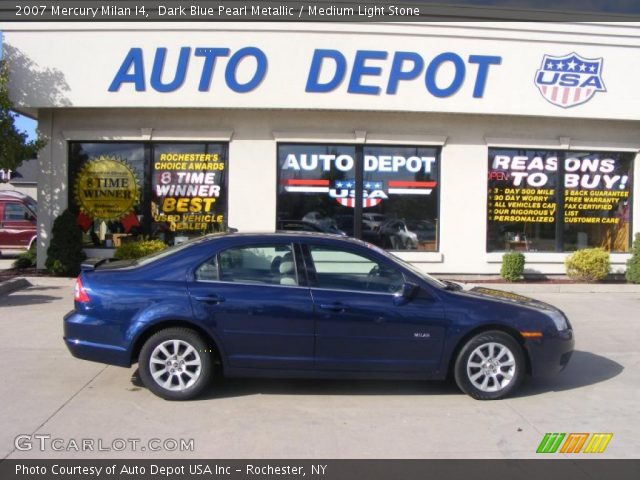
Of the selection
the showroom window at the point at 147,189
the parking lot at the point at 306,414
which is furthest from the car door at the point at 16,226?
the parking lot at the point at 306,414

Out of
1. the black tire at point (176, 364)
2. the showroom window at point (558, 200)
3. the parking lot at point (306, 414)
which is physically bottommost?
the parking lot at point (306, 414)

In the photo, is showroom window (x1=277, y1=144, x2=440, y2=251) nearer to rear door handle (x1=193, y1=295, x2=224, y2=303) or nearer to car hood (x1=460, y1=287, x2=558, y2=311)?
car hood (x1=460, y1=287, x2=558, y2=311)

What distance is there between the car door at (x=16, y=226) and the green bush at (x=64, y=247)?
5.39 metres

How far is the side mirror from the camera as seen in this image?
5465 mm

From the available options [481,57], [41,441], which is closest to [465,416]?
[41,441]

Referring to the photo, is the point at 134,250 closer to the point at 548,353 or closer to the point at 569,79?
the point at 548,353

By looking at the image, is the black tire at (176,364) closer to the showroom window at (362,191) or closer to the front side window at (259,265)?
the front side window at (259,265)

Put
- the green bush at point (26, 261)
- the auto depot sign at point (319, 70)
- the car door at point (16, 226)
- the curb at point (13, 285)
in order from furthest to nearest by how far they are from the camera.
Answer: the car door at point (16, 226)
the green bush at point (26, 261)
the auto depot sign at point (319, 70)
the curb at point (13, 285)

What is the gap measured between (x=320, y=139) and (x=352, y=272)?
7.33 m

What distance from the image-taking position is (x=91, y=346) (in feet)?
18.0

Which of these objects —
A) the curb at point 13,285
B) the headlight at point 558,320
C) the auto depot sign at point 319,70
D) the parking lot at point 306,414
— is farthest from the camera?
the auto depot sign at point 319,70

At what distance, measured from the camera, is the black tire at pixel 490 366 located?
5.58 metres

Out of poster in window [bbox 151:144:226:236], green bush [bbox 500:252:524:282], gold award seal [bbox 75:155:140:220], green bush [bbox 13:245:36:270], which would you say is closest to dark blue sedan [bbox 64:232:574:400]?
green bush [bbox 500:252:524:282]

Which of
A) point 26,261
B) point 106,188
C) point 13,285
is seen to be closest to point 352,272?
point 13,285
